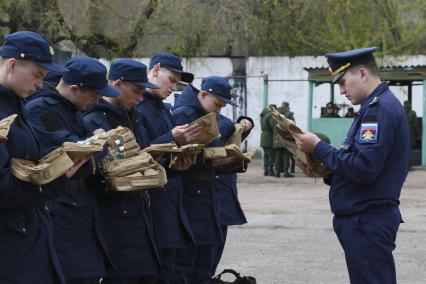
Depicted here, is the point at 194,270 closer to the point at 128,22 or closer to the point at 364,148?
the point at 364,148

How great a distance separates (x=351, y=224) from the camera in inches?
221

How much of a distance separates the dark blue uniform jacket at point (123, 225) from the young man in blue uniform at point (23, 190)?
1225 mm

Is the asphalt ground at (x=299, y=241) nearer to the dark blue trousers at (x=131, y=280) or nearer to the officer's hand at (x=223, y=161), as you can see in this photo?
the officer's hand at (x=223, y=161)

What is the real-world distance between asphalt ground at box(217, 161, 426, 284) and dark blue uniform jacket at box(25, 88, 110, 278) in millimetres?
3439

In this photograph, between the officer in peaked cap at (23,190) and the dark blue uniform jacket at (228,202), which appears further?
the dark blue uniform jacket at (228,202)

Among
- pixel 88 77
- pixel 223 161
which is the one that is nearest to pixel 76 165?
pixel 88 77

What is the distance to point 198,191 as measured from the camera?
7469 mm

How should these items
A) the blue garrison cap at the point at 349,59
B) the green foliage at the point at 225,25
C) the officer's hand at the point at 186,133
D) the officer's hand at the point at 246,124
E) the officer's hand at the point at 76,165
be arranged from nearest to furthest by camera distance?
the officer's hand at the point at 76,165 → the blue garrison cap at the point at 349,59 → the officer's hand at the point at 186,133 → the officer's hand at the point at 246,124 → the green foliage at the point at 225,25

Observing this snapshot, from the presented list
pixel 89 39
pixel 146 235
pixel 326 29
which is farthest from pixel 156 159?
pixel 326 29

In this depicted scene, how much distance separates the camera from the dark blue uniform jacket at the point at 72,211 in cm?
528

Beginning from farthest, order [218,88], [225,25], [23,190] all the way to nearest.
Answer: [225,25]
[218,88]
[23,190]

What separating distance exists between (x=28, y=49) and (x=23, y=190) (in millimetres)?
758

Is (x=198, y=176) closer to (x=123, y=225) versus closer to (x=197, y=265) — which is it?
(x=197, y=265)

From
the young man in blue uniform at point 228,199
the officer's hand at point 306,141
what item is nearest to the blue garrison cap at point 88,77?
the officer's hand at point 306,141
